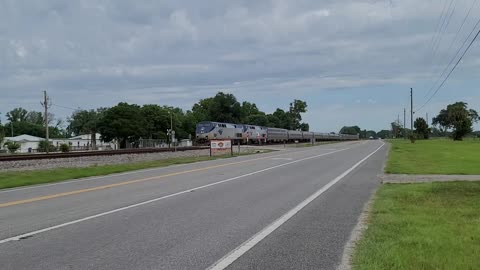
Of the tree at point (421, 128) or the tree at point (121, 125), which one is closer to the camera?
the tree at point (121, 125)

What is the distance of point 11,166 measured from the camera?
103ft

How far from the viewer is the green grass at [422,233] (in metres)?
7.00

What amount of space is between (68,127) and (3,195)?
181210 mm

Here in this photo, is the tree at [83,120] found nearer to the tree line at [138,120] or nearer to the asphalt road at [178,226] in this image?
the tree line at [138,120]

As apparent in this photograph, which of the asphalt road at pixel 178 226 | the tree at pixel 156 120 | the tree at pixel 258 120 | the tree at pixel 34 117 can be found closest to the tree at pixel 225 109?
the tree at pixel 258 120

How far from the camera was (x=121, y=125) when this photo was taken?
10319cm

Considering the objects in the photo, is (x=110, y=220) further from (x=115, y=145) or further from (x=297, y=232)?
(x=115, y=145)

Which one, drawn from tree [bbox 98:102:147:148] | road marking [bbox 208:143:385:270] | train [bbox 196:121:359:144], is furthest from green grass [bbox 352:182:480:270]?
tree [bbox 98:102:147:148]

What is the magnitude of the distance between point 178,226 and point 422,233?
4.31m

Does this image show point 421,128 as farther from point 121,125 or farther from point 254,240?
point 254,240

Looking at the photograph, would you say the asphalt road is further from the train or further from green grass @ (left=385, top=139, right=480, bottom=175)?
the train

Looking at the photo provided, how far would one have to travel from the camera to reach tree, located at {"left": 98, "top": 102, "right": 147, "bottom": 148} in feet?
339

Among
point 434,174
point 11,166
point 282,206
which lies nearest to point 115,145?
point 11,166

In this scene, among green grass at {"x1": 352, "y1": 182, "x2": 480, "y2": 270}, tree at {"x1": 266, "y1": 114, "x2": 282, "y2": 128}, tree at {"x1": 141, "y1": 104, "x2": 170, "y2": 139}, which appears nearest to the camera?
green grass at {"x1": 352, "y1": 182, "x2": 480, "y2": 270}
